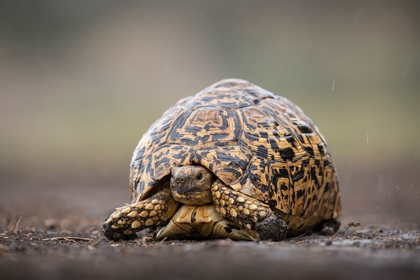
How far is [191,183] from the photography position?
3.99 metres

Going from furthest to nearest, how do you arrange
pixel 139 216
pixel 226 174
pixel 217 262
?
pixel 139 216
pixel 226 174
pixel 217 262

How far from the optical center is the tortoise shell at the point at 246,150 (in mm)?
4074

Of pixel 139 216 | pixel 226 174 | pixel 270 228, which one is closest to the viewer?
pixel 270 228

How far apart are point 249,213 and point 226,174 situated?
1.11 feet

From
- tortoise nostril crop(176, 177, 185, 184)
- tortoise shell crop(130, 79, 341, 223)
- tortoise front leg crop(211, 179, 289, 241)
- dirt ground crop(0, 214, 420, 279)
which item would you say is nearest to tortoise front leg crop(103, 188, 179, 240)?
tortoise shell crop(130, 79, 341, 223)

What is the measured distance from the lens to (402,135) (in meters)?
20.9

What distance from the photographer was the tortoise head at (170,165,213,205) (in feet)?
13.0

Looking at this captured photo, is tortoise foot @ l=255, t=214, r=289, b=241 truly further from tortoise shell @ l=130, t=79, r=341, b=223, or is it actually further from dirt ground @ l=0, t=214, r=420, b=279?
dirt ground @ l=0, t=214, r=420, b=279

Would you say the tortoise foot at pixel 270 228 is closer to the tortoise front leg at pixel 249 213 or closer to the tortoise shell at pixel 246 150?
the tortoise front leg at pixel 249 213

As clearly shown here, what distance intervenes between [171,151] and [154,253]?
4.13ft

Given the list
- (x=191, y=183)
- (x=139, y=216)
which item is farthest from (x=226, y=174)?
(x=139, y=216)

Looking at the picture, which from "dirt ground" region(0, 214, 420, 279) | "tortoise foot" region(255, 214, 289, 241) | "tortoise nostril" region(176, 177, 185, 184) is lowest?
→ "tortoise foot" region(255, 214, 289, 241)

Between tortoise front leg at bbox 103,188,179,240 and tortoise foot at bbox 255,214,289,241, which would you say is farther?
tortoise front leg at bbox 103,188,179,240

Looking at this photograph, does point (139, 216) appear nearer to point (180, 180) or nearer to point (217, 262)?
point (180, 180)
